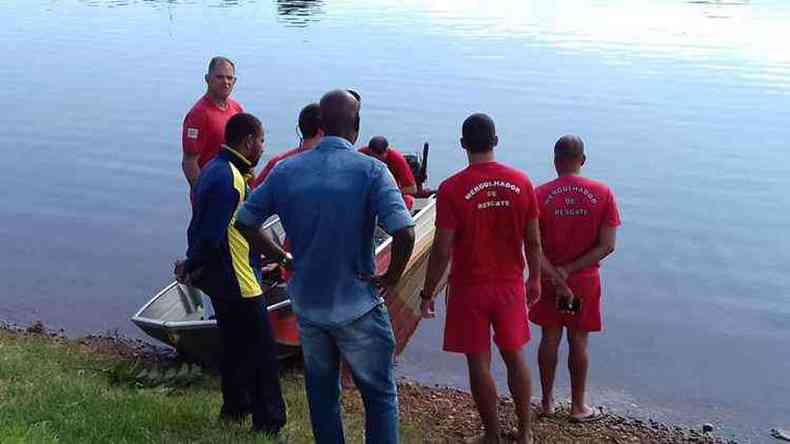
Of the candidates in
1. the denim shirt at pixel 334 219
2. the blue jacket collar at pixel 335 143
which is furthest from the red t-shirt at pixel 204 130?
the blue jacket collar at pixel 335 143

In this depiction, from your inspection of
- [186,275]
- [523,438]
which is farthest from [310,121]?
[523,438]

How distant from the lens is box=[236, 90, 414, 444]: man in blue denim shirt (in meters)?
4.82

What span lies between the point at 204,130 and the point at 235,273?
2250 millimetres

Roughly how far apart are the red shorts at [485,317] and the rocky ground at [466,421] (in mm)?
1120

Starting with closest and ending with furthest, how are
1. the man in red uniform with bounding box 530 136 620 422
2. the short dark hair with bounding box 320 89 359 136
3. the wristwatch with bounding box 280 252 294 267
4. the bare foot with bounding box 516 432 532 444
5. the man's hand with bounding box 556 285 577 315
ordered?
the short dark hair with bounding box 320 89 359 136, the wristwatch with bounding box 280 252 294 267, the bare foot with bounding box 516 432 532 444, the man in red uniform with bounding box 530 136 620 422, the man's hand with bounding box 556 285 577 315

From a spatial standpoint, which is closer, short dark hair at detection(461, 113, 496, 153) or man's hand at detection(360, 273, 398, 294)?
man's hand at detection(360, 273, 398, 294)

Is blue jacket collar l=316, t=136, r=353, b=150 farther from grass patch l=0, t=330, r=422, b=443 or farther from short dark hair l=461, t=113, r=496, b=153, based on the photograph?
grass patch l=0, t=330, r=422, b=443

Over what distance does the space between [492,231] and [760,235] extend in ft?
29.5

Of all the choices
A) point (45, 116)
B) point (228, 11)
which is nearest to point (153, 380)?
point (45, 116)

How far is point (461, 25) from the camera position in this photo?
39.3m

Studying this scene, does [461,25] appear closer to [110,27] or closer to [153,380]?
[110,27]

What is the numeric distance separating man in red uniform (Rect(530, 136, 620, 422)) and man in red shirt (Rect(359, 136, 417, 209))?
2.50m

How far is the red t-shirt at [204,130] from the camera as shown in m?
7.77

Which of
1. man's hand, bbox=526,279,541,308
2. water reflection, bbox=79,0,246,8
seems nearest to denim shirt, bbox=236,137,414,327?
man's hand, bbox=526,279,541,308
